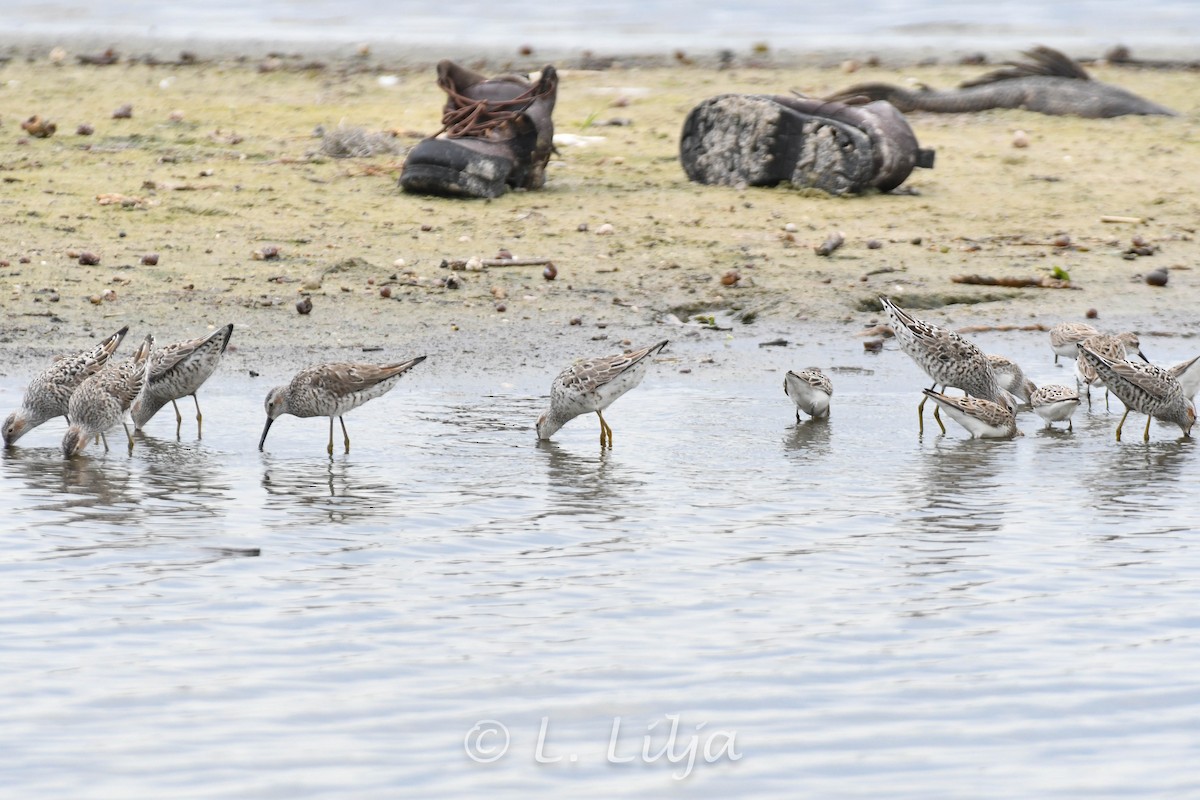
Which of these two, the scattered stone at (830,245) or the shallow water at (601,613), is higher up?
the scattered stone at (830,245)

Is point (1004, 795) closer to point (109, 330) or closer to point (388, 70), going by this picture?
point (109, 330)

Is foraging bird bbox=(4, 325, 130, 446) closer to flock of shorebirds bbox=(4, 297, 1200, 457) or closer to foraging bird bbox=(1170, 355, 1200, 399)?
flock of shorebirds bbox=(4, 297, 1200, 457)

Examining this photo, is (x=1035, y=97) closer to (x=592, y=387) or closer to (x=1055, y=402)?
(x=1055, y=402)

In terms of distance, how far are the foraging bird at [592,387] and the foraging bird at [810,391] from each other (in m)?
0.88

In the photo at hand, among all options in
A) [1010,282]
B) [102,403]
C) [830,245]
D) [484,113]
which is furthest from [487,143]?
[102,403]

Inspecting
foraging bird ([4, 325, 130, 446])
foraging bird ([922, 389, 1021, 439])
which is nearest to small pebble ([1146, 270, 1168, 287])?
foraging bird ([922, 389, 1021, 439])

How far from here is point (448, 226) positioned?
45.8 ft

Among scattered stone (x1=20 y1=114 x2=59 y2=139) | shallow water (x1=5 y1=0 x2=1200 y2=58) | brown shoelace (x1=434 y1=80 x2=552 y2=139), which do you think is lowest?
scattered stone (x1=20 y1=114 x2=59 y2=139)

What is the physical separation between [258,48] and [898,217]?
13.1 metres

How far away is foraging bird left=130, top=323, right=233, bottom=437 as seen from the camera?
10.2 m

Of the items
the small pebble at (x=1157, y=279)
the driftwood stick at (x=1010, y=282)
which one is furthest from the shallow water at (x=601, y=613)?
the small pebble at (x=1157, y=279)

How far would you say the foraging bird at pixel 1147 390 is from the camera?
10094 millimetres

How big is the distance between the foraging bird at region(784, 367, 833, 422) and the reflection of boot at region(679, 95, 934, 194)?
4.90 m

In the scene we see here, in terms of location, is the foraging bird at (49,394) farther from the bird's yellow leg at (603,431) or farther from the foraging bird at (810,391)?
the foraging bird at (810,391)
